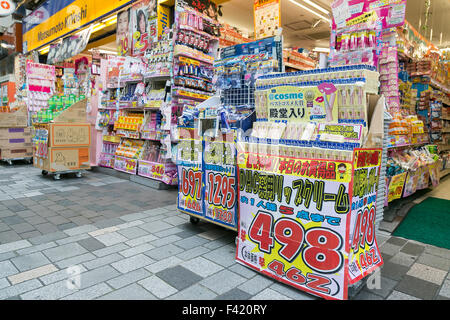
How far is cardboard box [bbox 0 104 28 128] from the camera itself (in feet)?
21.1

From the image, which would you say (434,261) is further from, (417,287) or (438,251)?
(417,287)

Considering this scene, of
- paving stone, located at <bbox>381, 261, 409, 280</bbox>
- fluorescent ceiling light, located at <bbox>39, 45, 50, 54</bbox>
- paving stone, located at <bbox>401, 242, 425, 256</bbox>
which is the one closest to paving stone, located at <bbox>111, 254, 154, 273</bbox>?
paving stone, located at <bbox>381, 261, 409, 280</bbox>

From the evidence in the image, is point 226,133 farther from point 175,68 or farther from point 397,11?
point 175,68

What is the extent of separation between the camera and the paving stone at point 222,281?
1.90 meters

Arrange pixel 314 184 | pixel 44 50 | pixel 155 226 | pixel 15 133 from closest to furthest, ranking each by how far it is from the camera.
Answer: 1. pixel 314 184
2. pixel 155 226
3. pixel 15 133
4. pixel 44 50

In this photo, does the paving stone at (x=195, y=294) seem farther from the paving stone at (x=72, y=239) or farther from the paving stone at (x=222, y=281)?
the paving stone at (x=72, y=239)

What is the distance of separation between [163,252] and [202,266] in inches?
16.2

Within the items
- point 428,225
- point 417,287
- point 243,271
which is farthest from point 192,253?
point 428,225

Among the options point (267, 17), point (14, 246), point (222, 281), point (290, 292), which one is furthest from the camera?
point (267, 17)

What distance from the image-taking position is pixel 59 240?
2.63m

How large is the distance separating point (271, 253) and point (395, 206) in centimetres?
270

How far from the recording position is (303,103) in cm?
208

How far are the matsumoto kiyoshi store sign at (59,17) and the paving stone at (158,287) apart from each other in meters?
6.11
